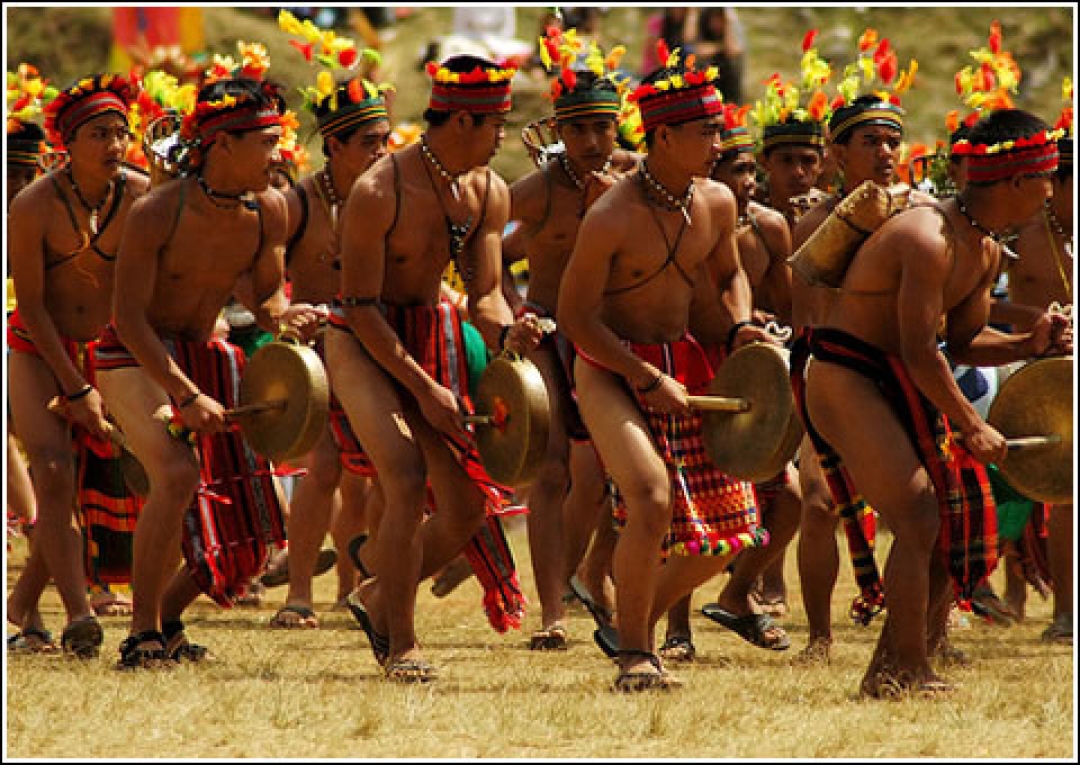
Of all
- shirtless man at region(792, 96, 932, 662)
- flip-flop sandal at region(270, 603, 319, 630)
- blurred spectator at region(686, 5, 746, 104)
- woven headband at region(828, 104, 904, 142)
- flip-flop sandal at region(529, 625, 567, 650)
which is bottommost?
flip-flop sandal at region(270, 603, 319, 630)

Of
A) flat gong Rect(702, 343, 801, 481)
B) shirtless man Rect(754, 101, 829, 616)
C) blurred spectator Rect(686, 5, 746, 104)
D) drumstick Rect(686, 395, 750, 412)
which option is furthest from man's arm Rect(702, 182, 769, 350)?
blurred spectator Rect(686, 5, 746, 104)

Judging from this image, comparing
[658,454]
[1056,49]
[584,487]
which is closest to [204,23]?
[1056,49]

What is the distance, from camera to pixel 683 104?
7051 millimetres

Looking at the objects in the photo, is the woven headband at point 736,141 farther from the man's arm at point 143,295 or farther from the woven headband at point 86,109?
the man's arm at point 143,295

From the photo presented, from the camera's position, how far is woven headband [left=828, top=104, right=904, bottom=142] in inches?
335

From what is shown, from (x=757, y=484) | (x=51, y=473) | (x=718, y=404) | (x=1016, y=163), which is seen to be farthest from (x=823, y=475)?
(x=51, y=473)

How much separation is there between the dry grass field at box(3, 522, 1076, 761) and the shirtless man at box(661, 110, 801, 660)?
0.54 feet

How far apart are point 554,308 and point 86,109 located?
2.03 m

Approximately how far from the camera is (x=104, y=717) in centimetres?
609

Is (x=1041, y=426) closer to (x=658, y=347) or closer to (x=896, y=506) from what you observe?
(x=896, y=506)

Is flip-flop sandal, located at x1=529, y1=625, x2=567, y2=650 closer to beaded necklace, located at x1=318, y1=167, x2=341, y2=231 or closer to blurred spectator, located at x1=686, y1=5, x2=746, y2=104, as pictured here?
beaded necklace, located at x1=318, y1=167, x2=341, y2=231

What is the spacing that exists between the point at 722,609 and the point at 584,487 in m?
0.93

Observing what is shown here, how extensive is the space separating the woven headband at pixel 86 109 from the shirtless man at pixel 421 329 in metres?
1.27

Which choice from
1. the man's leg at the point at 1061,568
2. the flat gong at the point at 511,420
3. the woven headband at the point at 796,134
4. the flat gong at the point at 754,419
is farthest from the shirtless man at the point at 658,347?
the woven headband at the point at 796,134
